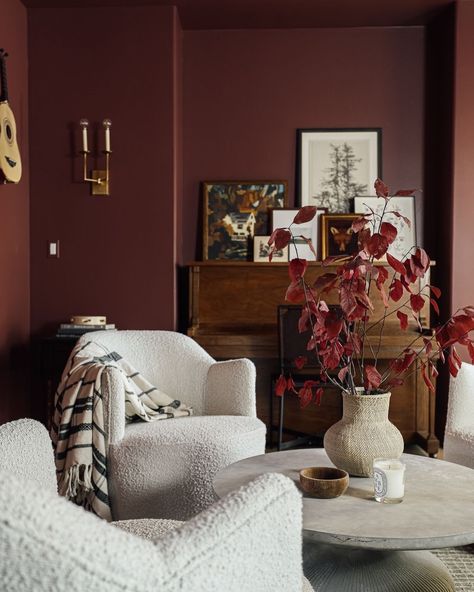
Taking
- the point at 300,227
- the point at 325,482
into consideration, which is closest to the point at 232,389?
the point at 325,482

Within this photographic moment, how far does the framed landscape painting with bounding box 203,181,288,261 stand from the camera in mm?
4445

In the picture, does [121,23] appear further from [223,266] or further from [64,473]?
[64,473]

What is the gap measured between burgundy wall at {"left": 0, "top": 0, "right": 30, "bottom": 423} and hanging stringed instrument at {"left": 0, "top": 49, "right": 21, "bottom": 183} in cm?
13

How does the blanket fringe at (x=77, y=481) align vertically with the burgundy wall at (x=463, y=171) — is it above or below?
below

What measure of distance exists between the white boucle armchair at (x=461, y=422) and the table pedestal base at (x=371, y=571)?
2.76 feet

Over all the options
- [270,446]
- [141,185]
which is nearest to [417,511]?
[270,446]

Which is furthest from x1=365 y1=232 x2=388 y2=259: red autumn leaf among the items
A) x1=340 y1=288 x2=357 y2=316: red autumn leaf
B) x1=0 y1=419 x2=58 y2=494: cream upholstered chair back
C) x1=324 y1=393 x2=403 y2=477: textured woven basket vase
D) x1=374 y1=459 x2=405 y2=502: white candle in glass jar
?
x1=0 y1=419 x2=58 y2=494: cream upholstered chair back

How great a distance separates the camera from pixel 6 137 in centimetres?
355

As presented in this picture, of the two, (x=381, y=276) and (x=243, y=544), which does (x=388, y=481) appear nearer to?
(x=381, y=276)

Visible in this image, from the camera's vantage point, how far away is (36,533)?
595 mm

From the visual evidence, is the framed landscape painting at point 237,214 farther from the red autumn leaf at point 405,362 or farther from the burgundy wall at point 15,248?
the red autumn leaf at point 405,362

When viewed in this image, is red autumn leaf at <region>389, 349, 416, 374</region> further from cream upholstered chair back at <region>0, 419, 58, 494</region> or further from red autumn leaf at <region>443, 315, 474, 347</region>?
cream upholstered chair back at <region>0, 419, 58, 494</region>

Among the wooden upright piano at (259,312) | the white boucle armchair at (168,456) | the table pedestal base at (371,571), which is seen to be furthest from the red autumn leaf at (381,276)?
the wooden upright piano at (259,312)

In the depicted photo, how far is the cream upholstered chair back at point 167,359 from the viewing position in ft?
10.4
